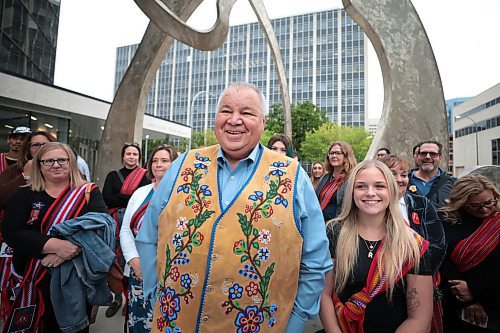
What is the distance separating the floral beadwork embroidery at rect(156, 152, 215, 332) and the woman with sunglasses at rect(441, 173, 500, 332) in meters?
2.14

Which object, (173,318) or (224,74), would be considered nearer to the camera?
(173,318)

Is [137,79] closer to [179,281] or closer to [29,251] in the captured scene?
[29,251]

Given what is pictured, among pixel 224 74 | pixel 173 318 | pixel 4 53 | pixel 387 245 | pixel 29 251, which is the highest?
pixel 224 74

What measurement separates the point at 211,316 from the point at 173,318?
0.63 ft

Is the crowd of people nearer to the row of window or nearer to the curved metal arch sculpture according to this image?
the curved metal arch sculpture

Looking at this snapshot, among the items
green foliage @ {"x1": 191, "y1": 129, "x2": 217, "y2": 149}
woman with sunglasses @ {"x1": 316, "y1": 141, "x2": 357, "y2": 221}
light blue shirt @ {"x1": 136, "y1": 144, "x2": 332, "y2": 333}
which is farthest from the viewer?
green foliage @ {"x1": 191, "y1": 129, "x2": 217, "y2": 149}

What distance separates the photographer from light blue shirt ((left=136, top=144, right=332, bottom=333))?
Answer: 1718 mm

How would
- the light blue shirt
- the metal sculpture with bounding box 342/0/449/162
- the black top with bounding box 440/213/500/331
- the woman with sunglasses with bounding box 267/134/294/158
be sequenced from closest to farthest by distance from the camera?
the light blue shirt, the black top with bounding box 440/213/500/331, the woman with sunglasses with bounding box 267/134/294/158, the metal sculpture with bounding box 342/0/449/162

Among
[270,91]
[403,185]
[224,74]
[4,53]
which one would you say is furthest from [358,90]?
[403,185]

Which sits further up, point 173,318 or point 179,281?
point 179,281

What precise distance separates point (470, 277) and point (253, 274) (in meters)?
2.00

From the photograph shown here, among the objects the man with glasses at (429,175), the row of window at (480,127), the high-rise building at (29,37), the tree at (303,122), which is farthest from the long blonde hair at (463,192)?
the row of window at (480,127)

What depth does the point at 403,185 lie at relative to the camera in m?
3.08

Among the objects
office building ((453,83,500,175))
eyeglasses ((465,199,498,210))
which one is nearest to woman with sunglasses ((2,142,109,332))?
eyeglasses ((465,199,498,210))
